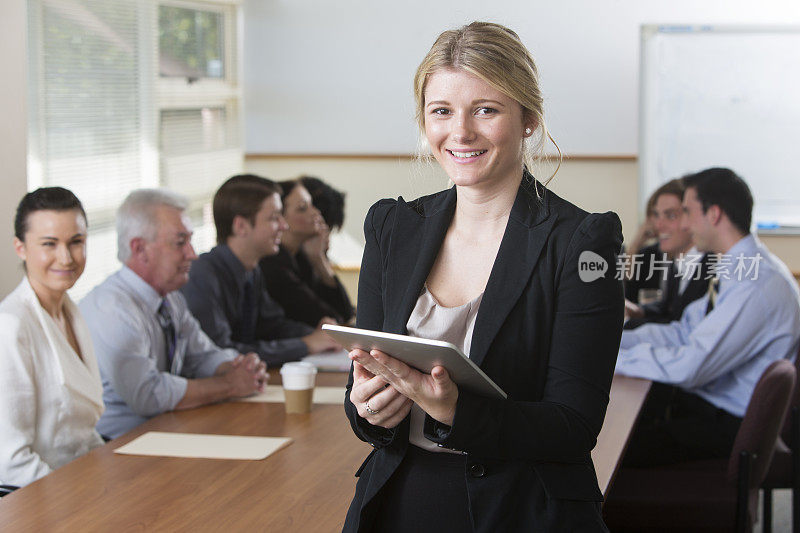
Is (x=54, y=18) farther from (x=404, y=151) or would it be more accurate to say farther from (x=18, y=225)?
(x=404, y=151)

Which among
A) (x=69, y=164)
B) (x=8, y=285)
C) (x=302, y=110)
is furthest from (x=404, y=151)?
(x=8, y=285)

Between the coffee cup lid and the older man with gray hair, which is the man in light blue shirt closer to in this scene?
the coffee cup lid

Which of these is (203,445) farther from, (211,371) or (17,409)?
(211,371)

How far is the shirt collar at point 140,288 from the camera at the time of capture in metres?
2.94

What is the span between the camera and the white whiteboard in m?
5.63

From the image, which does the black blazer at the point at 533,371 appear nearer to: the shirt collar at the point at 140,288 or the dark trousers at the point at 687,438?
the shirt collar at the point at 140,288

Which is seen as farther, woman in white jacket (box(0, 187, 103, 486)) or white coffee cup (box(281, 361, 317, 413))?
white coffee cup (box(281, 361, 317, 413))

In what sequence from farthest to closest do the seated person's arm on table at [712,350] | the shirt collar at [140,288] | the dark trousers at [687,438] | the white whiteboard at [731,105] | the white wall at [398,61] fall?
1. the white wall at [398,61]
2. the white whiteboard at [731,105]
3. the seated person's arm on table at [712,350]
4. the dark trousers at [687,438]
5. the shirt collar at [140,288]

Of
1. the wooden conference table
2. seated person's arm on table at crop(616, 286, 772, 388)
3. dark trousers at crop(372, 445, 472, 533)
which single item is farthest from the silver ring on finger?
seated person's arm on table at crop(616, 286, 772, 388)

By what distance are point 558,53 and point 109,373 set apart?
407 centimetres

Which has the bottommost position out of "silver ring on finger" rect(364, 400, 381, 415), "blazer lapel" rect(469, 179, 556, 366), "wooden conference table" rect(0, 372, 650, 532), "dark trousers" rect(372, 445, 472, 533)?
"wooden conference table" rect(0, 372, 650, 532)

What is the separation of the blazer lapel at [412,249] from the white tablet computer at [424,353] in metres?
0.14

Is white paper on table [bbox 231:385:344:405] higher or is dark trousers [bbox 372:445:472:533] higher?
dark trousers [bbox 372:445:472:533]

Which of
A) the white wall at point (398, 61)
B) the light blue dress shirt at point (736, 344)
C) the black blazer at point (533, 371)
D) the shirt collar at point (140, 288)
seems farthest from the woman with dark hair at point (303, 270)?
the black blazer at point (533, 371)
